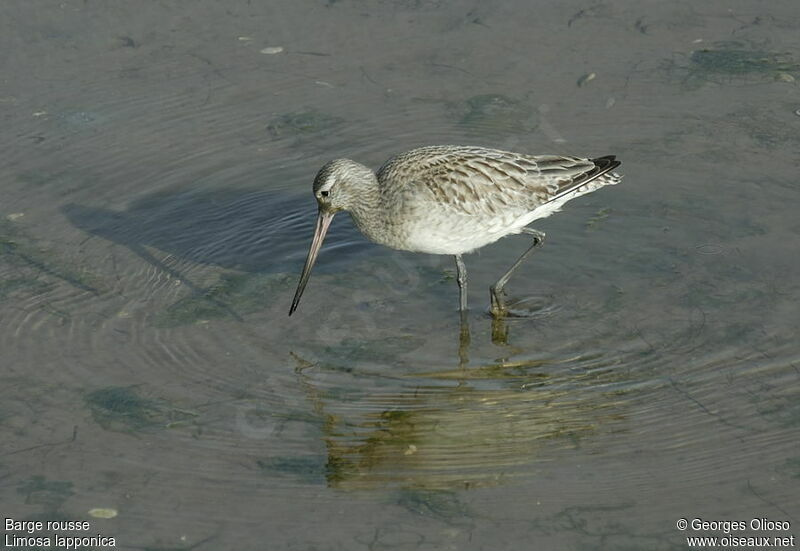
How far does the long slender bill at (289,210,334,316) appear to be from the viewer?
8984 mm

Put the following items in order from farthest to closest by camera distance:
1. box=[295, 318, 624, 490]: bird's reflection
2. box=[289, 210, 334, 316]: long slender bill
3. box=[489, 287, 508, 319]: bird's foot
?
box=[489, 287, 508, 319]: bird's foot < box=[289, 210, 334, 316]: long slender bill < box=[295, 318, 624, 490]: bird's reflection

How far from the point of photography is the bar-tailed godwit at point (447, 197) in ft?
29.1

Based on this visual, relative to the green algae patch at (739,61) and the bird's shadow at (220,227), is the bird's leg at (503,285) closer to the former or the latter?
the bird's shadow at (220,227)

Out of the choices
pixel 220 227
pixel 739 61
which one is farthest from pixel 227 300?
pixel 739 61

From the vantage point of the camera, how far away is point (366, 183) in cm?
898

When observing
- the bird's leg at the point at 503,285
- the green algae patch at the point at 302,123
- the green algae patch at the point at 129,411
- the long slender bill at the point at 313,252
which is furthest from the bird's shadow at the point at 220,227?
the green algae patch at the point at 129,411

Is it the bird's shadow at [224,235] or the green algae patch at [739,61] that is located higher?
the green algae patch at [739,61]

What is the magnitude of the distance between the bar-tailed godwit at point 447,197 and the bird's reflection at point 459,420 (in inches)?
36.1

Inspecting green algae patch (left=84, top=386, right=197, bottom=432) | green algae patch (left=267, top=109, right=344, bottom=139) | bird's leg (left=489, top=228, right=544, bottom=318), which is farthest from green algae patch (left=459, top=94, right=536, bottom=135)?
green algae patch (left=84, top=386, right=197, bottom=432)

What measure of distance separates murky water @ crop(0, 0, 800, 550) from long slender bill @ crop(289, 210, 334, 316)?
160 mm

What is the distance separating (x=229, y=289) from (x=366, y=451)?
234 cm

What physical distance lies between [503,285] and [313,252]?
146cm

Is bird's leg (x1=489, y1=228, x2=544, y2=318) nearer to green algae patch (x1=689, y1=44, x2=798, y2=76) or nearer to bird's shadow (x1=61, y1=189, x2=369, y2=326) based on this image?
bird's shadow (x1=61, y1=189, x2=369, y2=326)

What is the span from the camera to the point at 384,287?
9438mm
